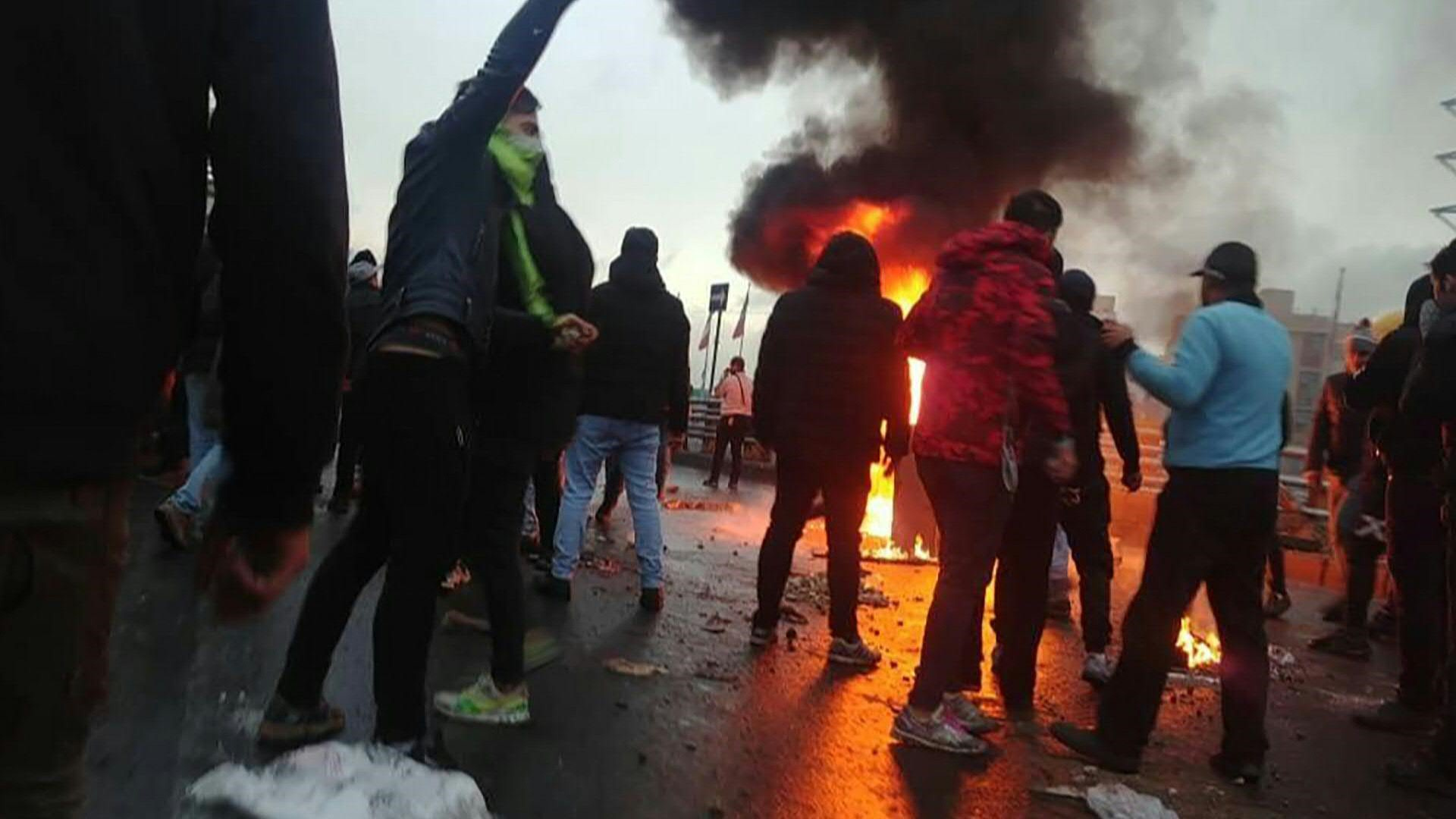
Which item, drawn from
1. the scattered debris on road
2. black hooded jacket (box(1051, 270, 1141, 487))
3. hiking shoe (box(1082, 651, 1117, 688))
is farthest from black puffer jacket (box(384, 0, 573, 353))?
hiking shoe (box(1082, 651, 1117, 688))

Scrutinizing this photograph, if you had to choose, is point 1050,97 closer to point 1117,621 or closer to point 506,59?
point 1117,621

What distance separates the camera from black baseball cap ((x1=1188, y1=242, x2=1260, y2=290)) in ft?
13.6

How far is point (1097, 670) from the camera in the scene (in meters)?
5.45

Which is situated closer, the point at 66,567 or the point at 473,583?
the point at 66,567

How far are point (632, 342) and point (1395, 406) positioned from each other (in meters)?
4.03

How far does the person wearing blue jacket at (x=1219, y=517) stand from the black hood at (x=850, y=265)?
157 cm

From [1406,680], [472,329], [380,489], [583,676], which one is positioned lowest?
[583,676]

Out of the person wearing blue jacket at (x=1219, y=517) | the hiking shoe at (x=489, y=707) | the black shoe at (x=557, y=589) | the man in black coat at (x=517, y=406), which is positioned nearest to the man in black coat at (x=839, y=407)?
the black shoe at (x=557, y=589)

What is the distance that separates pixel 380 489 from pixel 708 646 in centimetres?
251

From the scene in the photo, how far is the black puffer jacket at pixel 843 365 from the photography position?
5.34m

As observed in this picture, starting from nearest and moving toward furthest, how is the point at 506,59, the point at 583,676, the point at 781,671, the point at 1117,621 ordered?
the point at 506,59 < the point at 583,676 < the point at 781,671 < the point at 1117,621

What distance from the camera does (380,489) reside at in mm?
3297

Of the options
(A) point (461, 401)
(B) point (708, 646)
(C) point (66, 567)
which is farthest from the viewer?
(B) point (708, 646)

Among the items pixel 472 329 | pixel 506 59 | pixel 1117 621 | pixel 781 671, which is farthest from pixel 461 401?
pixel 1117 621
